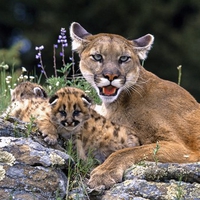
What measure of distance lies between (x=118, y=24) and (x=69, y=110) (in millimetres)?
26886

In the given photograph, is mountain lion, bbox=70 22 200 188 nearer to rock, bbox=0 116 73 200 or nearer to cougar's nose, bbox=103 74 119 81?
cougar's nose, bbox=103 74 119 81

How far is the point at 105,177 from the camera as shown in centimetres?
868

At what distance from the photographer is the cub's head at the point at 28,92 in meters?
10.6

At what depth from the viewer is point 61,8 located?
36.0 metres

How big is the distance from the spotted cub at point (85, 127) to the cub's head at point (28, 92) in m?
1.30

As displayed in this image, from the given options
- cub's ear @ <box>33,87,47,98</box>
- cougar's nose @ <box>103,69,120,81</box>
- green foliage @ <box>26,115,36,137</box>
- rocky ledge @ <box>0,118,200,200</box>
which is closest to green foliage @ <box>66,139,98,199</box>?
rocky ledge @ <box>0,118,200,200</box>

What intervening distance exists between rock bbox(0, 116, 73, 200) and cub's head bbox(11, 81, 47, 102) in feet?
6.80

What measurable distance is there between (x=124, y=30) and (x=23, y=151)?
26.8 metres

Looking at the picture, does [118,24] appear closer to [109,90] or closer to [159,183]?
[109,90]

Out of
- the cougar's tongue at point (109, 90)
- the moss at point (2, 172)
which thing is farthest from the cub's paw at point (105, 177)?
the cougar's tongue at point (109, 90)

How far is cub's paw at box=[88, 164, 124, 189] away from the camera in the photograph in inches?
338

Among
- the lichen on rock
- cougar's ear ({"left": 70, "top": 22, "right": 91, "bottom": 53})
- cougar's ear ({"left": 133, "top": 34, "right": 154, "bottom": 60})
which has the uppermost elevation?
cougar's ear ({"left": 70, "top": 22, "right": 91, "bottom": 53})

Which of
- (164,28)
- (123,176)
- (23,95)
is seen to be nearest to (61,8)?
(164,28)

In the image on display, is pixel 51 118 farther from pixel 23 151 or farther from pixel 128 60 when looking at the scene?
pixel 128 60
